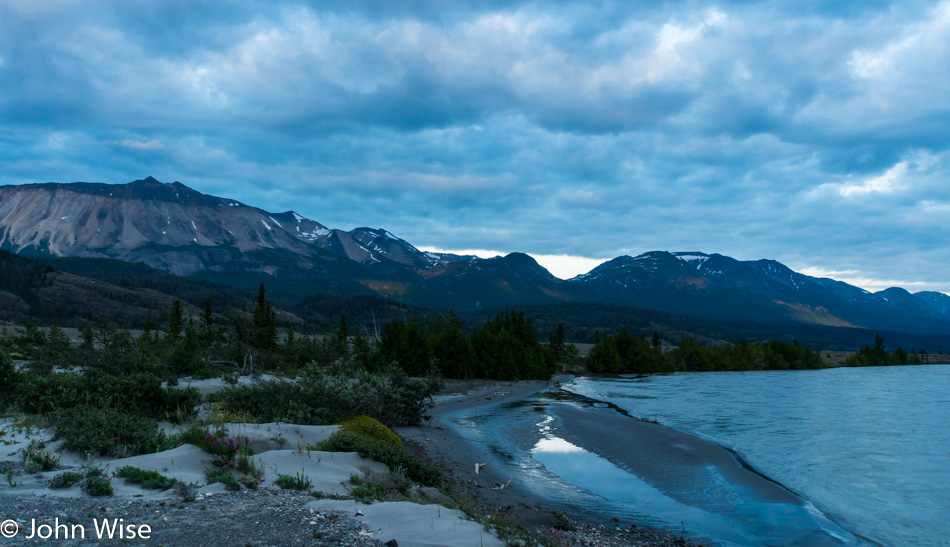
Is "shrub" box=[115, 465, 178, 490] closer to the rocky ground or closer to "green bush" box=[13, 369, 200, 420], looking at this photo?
the rocky ground

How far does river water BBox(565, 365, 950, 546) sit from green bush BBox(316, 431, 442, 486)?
10.9 meters

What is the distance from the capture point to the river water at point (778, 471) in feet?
44.0

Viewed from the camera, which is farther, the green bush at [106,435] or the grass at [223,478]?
the green bush at [106,435]

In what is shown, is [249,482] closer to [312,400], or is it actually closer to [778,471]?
[312,400]

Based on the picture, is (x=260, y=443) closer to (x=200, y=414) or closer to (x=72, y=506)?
(x=200, y=414)

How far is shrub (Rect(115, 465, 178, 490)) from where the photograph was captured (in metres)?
9.28

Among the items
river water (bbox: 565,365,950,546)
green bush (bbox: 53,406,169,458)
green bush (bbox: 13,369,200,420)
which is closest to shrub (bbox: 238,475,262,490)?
green bush (bbox: 53,406,169,458)

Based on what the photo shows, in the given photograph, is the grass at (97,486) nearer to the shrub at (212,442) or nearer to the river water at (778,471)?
the shrub at (212,442)

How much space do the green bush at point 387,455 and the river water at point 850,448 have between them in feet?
35.8

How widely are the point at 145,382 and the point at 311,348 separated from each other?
32486 millimetres

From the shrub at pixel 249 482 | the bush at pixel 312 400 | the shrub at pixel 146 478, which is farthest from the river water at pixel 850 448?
the shrub at pixel 146 478

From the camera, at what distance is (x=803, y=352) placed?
444 ft

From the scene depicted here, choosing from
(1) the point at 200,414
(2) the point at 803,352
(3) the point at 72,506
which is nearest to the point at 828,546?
(3) the point at 72,506

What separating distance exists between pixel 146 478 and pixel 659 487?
14.2 meters
